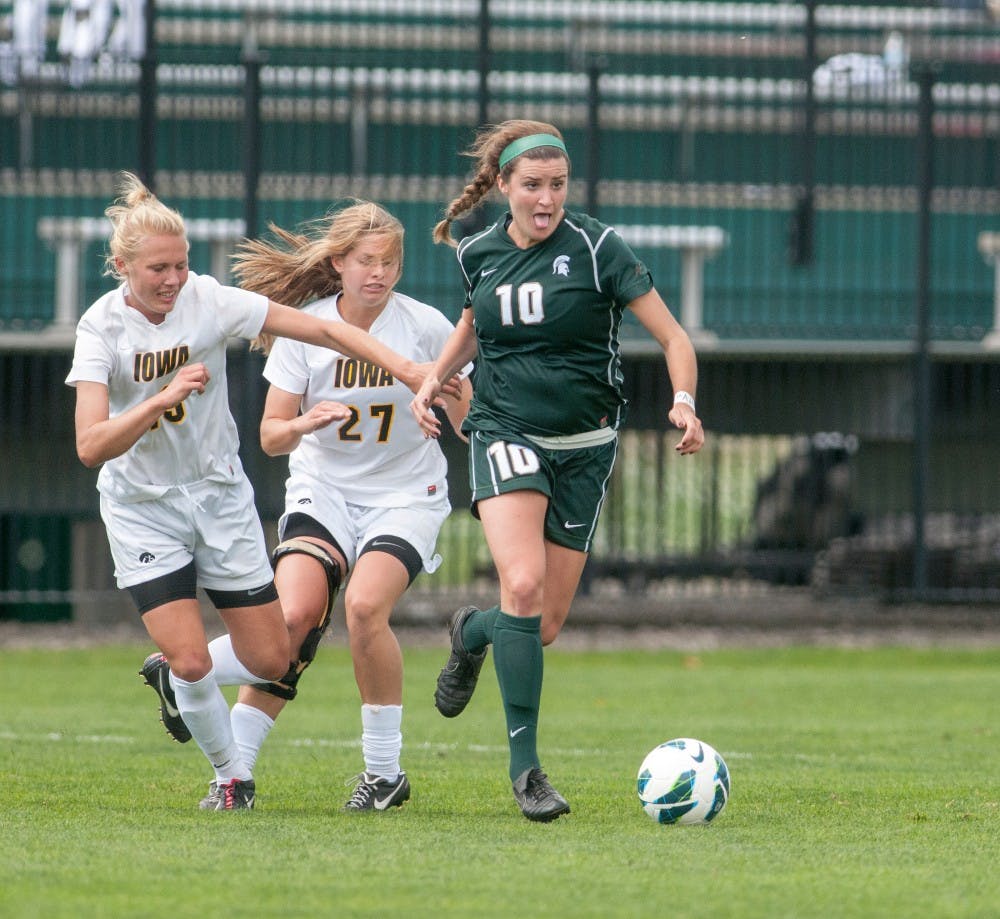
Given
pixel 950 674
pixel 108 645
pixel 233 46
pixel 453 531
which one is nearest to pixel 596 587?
pixel 453 531

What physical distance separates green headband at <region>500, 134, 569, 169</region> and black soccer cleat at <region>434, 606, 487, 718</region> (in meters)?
1.68

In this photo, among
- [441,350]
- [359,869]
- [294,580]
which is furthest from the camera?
[441,350]

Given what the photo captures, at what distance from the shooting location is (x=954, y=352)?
15.0 metres

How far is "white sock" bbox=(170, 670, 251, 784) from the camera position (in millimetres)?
6047

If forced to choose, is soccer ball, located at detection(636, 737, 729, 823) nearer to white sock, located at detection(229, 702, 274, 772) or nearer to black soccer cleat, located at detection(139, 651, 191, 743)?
white sock, located at detection(229, 702, 274, 772)

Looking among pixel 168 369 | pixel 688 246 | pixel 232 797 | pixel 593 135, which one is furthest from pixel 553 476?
pixel 688 246

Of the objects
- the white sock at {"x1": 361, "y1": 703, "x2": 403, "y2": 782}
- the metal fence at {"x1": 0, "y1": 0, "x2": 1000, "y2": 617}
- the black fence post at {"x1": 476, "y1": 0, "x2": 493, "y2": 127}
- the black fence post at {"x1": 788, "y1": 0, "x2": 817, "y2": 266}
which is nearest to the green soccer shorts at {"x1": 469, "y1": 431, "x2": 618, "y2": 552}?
the white sock at {"x1": 361, "y1": 703, "x2": 403, "y2": 782}

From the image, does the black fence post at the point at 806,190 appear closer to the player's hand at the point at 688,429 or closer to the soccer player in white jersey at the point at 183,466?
the soccer player in white jersey at the point at 183,466

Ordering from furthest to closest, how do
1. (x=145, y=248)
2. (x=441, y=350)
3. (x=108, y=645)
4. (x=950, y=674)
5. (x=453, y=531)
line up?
(x=453, y=531) < (x=108, y=645) < (x=950, y=674) < (x=441, y=350) < (x=145, y=248)

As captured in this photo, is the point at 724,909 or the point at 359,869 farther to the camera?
the point at 359,869

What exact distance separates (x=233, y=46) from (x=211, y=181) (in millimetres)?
3373

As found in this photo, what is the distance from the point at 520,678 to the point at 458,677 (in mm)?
731

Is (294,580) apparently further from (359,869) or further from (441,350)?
(359,869)

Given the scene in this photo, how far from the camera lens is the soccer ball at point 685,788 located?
5.75 meters
